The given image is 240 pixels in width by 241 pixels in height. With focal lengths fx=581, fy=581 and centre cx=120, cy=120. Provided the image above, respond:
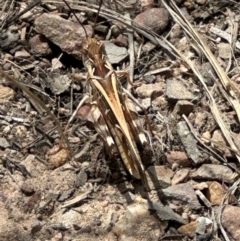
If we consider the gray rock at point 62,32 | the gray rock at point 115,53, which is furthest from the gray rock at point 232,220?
the gray rock at point 62,32

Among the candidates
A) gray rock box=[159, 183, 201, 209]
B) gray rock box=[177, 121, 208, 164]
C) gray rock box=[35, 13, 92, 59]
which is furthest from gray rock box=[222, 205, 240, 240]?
gray rock box=[35, 13, 92, 59]

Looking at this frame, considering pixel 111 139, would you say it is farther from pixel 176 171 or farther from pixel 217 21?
pixel 217 21

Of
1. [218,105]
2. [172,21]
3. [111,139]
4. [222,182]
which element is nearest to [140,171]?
[111,139]

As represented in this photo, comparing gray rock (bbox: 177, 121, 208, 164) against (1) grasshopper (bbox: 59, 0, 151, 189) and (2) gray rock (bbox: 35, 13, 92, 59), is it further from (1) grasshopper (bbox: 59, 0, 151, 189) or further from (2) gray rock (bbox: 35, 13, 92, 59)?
(2) gray rock (bbox: 35, 13, 92, 59)

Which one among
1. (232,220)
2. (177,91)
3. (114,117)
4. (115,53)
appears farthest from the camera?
(115,53)

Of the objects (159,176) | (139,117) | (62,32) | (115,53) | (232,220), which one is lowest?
(232,220)

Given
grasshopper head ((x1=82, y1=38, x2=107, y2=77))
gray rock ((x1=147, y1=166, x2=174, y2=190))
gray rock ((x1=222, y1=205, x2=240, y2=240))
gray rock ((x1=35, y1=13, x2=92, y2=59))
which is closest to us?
gray rock ((x1=222, y1=205, x2=240, y2=240))

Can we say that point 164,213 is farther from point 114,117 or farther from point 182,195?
point 114,117

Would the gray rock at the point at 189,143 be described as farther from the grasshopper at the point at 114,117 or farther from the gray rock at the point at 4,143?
the gray rock at the point at 4,143

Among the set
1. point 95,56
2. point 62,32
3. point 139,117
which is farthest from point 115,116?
point 62,32
